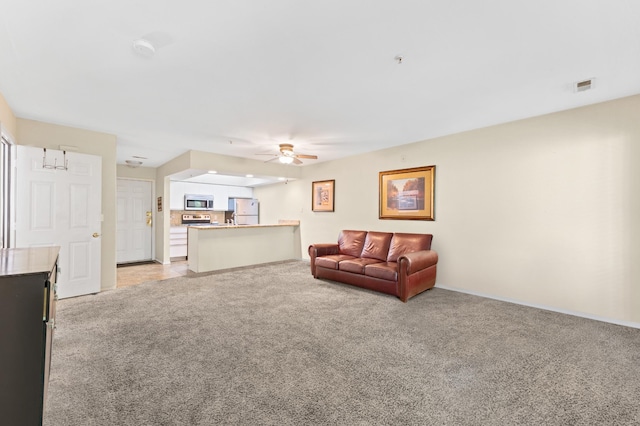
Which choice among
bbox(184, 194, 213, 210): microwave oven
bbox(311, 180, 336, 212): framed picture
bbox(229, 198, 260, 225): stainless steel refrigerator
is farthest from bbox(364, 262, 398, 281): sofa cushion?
bbox(184, 194, 213, 210): microwave oven

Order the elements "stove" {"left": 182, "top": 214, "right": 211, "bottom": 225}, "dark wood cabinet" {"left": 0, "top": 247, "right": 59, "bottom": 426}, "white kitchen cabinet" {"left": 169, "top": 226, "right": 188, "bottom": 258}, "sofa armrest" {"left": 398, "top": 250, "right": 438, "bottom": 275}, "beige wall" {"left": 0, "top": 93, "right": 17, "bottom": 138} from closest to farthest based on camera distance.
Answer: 1. "dark wood cabinet" {"left": 0, "top": 247, "right": 59, "bottom": 426}
2. "beige wall" {"left": 0, "top": 93, "right": 17, "bottom": 138}
3. "sofa armrest" {"left": 398, "top": 250, "right": 438, "bottom": 275}
4. "white kitchen cabinet" {"left": 169, "top": 226, "right": 188, "bottom": 258}
5. "stove" {"left": 182, "top": 214, "right": 211, "bottom": 225}

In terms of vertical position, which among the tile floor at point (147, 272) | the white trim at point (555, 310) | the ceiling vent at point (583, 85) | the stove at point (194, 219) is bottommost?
the tile floor at point (147, 272)

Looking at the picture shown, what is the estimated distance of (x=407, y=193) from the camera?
503cm

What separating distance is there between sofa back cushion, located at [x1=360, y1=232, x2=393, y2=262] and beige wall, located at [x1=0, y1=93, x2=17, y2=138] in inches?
198

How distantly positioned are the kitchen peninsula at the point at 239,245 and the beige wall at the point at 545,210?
3.15m

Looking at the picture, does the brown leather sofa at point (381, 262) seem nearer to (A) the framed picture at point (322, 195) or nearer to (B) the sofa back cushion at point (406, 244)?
(B) the sofa back cushion at point (406, 244)

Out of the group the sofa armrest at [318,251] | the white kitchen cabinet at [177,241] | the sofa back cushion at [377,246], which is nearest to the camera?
the sofa back cushion at [377,246]

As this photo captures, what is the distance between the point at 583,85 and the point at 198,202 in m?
8.39

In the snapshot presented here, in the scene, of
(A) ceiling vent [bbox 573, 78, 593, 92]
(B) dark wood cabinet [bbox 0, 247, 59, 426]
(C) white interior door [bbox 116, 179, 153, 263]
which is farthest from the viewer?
(C) white interior door [bbox 116, 179, 153, 263]

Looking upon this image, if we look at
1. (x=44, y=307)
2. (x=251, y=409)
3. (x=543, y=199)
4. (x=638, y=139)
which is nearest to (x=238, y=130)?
(x=44, y=307)

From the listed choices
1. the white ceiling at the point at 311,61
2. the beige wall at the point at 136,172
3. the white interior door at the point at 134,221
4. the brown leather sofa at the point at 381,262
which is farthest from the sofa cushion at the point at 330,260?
the beige wall at the point at 136,172

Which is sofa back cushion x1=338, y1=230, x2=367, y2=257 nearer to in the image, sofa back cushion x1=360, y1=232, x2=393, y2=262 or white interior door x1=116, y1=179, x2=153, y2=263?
sofa back cushion x1=360, y1=232, x2=393, y2=262

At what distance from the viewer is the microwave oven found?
812 cm

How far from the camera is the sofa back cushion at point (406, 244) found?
4537mm
